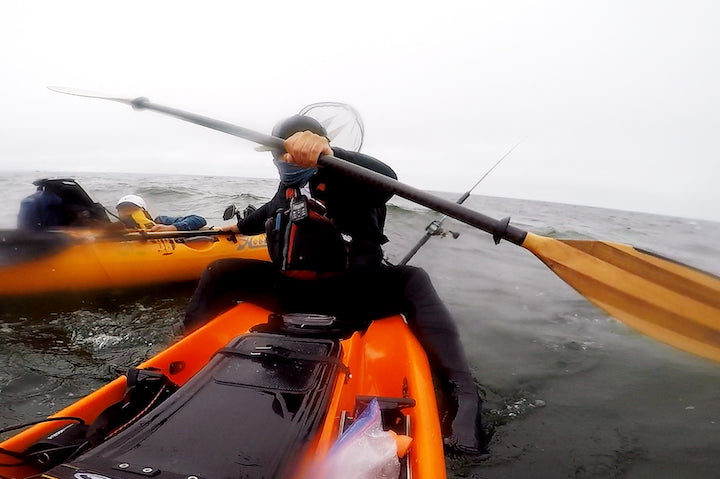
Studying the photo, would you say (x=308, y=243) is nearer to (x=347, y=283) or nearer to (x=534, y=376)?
(x=347, y=283)

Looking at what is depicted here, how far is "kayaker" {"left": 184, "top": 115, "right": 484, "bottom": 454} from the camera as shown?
9.41ft

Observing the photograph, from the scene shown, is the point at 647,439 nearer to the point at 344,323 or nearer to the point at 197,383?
the point at 344,323

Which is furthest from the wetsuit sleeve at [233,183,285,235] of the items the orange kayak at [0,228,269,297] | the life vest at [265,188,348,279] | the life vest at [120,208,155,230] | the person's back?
the life vest at [120,208,155,230]

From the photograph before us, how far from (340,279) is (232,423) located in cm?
174

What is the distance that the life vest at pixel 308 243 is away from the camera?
306cm

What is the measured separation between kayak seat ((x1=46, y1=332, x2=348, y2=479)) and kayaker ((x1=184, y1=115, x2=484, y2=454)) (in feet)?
3.16

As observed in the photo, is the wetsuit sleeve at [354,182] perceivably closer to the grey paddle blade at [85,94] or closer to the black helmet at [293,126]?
the black helmet at [293,126]

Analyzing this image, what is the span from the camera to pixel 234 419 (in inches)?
63.0

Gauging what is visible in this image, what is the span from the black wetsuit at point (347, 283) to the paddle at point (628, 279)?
0.46m

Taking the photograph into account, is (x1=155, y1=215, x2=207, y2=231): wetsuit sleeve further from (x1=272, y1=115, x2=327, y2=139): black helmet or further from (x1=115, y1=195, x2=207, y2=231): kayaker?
(x1=272, y1=115, x2=327, y2=139): black helmet

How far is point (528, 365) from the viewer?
439cm

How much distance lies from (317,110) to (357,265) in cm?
151

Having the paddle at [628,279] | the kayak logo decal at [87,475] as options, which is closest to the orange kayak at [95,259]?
the paddle at [628,279]

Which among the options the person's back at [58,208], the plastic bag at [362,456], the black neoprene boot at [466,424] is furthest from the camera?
the person's back at [58,208]
